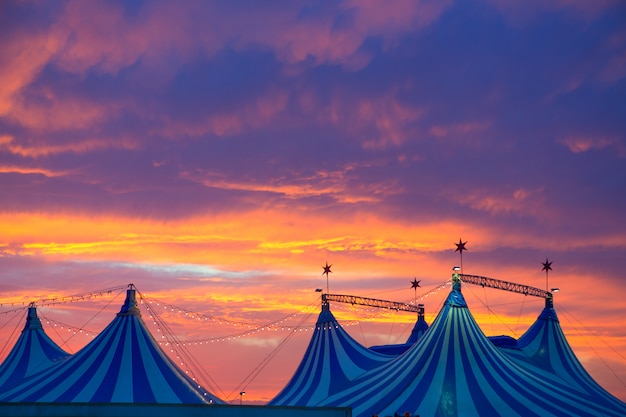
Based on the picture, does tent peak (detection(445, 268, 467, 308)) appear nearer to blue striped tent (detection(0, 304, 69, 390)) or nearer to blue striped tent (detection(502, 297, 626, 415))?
blue striped tent (detection(502, 297, 626, 415))

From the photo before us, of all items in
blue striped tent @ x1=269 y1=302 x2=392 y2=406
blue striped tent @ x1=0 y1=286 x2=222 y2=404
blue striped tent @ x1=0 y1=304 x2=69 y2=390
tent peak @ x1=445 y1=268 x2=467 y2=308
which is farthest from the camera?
blue striped tent @ x1=0 y1=304 x2=69 y2=390

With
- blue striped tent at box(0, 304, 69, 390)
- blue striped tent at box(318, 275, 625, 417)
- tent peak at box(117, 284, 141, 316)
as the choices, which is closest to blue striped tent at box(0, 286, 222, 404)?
tent peak at box(117, 284, 141, 316)

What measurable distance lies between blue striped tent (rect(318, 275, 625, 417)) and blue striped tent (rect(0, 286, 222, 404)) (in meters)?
5.50

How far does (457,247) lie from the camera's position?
3206 centimetres

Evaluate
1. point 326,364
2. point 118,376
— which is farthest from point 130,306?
point 326,364

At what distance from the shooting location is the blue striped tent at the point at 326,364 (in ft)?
109

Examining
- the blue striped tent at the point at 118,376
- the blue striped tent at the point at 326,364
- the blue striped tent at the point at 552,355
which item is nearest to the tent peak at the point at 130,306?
the blue striped tent at the point at 118,376

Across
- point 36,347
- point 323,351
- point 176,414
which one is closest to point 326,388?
point 323,351

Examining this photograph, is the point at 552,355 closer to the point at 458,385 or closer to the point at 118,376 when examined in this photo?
the point at 458,385

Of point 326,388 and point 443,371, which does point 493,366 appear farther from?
point 326,388

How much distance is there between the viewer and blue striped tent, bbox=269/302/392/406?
3338 centimetres

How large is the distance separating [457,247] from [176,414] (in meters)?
17.3

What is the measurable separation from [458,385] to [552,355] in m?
10.7

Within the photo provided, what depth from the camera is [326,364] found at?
3509cm
